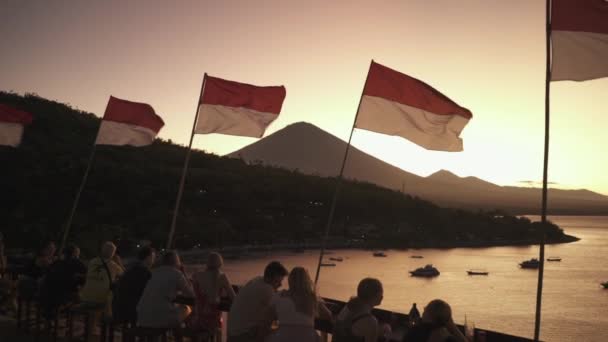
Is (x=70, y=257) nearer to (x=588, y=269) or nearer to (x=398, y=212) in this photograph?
(x=588, y=269)

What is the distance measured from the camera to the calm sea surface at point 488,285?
52344mm

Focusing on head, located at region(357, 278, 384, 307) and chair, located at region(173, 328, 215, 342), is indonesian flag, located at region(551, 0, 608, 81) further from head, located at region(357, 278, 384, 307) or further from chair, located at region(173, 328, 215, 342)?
chair, located at region(173, 328, 215, 342)

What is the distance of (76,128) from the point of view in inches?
3110

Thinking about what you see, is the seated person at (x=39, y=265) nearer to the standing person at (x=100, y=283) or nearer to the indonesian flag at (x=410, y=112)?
the standing person at (x=100, y=283)

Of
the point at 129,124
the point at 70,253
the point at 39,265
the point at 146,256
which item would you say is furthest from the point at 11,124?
the point at 146,256

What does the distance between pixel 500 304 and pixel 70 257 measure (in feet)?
188

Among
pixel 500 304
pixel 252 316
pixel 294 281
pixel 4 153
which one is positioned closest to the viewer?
pixel 294 281

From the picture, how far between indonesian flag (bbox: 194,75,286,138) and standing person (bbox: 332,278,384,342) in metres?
5.18

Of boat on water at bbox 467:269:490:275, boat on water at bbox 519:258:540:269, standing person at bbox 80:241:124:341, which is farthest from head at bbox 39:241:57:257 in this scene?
boat on water at bbox 519:258:540:269

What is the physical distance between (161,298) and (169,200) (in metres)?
64.4

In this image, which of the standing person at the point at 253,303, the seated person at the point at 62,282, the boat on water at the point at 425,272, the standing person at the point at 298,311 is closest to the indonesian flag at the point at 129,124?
the seated person at the point at 62,282

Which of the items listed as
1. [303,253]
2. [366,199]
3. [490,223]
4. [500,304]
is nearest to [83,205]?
[303,253]

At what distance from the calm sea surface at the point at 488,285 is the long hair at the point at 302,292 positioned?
44045 mm

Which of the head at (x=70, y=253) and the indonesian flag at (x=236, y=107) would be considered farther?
the indonesian flag at (x=236, y=107)
